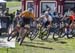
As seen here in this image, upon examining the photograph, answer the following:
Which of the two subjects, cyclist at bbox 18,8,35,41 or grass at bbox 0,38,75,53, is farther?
cyclist at bbox 18,8,35,41

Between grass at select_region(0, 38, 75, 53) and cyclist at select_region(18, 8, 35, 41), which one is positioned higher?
cyclist at select_region(18, 8, 35, 41)

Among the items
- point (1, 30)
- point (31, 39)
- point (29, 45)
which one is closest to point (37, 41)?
point (31, 39)

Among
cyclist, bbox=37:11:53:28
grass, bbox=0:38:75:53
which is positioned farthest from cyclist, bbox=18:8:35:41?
cyclist, bbox=37:11:53:28

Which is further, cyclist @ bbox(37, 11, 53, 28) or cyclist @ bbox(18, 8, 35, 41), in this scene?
cyclist @ bbox(37, 11, 53, 28)

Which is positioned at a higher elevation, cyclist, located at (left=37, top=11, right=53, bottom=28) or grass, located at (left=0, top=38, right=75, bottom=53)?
cyclist, located at (left=37, top=11, right=53, bottom=28)

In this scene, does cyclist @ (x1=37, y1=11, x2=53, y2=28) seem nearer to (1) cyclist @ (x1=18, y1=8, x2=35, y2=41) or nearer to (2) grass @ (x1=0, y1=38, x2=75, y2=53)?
(2) grass @ (x1=0, y1=38, x2=75, y2=53)

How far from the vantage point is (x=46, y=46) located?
18.1m

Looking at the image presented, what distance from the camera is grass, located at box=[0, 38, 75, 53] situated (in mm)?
16156

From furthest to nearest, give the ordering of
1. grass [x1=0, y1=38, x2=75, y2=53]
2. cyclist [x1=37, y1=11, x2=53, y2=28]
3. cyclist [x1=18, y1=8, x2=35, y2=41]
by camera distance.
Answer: cyclist [x1=37, y1=11, x2=53, y2=28] < cyclist [x1=18, y1=8, x2=35, y2=41] < grass [x1=0, y1=38, x2=75, y2=53]

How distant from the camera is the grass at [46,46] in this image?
16.2m

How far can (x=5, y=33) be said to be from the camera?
22.9 metres

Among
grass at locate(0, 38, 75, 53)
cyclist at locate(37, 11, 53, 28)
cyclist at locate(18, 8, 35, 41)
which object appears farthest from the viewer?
cyclist at locate(37, 11, 53, 28)

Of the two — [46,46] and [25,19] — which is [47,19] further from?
[46,46]

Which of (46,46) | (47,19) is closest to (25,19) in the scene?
(46,46)
